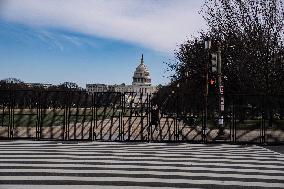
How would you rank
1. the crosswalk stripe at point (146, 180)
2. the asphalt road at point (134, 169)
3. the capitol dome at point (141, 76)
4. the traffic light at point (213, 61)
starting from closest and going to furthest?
the asphalt road at point (134, 169) < the crosswalk stripe at point (146, 180) < the traffic light at point (213, 61) < the capitol dome at point (141, 76)

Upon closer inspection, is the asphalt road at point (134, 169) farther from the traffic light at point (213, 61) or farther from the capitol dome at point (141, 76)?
the capitol dome at point (141, 76)

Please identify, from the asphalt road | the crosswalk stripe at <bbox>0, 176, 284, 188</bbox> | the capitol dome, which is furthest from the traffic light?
the capitol dome

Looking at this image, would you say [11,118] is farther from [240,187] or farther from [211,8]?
[211,8]

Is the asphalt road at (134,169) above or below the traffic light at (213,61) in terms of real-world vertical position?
below

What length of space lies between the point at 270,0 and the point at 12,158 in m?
26.0

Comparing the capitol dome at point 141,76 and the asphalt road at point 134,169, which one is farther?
the capitol dome at point 141,76

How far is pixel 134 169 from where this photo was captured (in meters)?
10.7

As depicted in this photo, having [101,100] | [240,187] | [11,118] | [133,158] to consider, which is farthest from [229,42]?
[240,187]

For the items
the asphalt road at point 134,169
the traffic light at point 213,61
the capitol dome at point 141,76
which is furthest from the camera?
the capitol dome at point 141,76

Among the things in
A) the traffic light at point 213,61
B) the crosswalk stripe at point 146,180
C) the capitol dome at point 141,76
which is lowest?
the crosswalk stripe at point 146,180

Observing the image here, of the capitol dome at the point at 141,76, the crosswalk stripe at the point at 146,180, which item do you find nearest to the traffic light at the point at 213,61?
the crosswalk stripe at the point at 146,180

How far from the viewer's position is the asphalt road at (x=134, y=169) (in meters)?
8.98

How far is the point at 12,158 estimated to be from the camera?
12273mm

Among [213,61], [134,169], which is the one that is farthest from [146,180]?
[213,61]
